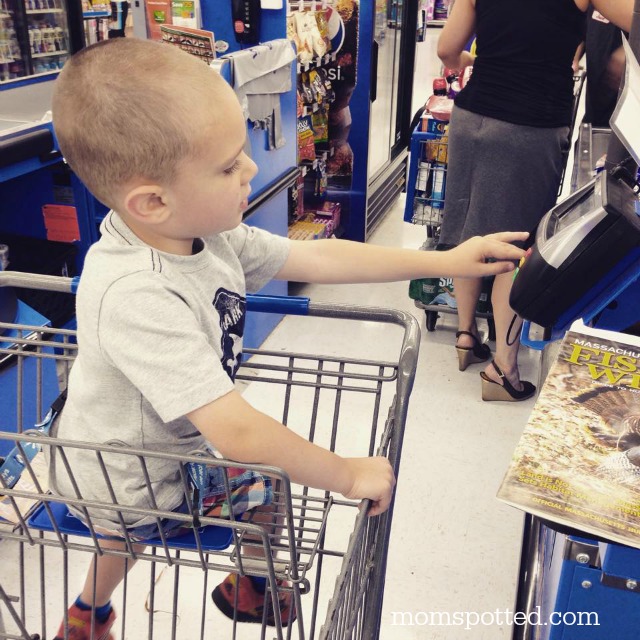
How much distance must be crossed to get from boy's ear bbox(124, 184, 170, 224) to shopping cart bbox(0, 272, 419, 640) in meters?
0.32

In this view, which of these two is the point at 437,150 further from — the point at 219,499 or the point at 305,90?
the point at 219,499

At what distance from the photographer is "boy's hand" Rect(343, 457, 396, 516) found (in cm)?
104

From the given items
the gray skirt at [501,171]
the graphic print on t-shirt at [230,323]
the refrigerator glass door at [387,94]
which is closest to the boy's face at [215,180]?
the graphic print on t-shirt at [230,323]

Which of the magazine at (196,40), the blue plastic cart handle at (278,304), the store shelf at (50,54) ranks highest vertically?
the magazine at (196,40)

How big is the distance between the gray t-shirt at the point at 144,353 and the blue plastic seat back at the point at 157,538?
0.14ft

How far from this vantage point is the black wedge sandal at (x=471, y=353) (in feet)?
10.1

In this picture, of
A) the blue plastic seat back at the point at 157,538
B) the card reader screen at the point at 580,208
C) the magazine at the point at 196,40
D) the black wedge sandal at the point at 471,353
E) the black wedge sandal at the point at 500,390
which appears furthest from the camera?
the black wedge sandal at the point at 471,353

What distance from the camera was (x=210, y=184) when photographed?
3.22ft

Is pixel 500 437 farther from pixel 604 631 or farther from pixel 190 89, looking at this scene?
pixel 190 89

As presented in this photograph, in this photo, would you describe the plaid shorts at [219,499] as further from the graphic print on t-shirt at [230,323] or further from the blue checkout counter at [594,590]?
the blue checkout counter at [594,590]

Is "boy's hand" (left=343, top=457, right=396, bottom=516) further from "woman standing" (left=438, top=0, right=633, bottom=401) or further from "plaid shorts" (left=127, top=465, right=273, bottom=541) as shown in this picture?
"woman standing" (left=438, top=0, right=633, bottom=401)

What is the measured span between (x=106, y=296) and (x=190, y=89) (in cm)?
30

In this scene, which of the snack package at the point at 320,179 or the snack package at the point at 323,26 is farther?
the snack package at the point at 320,179

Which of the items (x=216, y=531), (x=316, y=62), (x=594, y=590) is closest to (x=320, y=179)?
(x=316, y=62)
